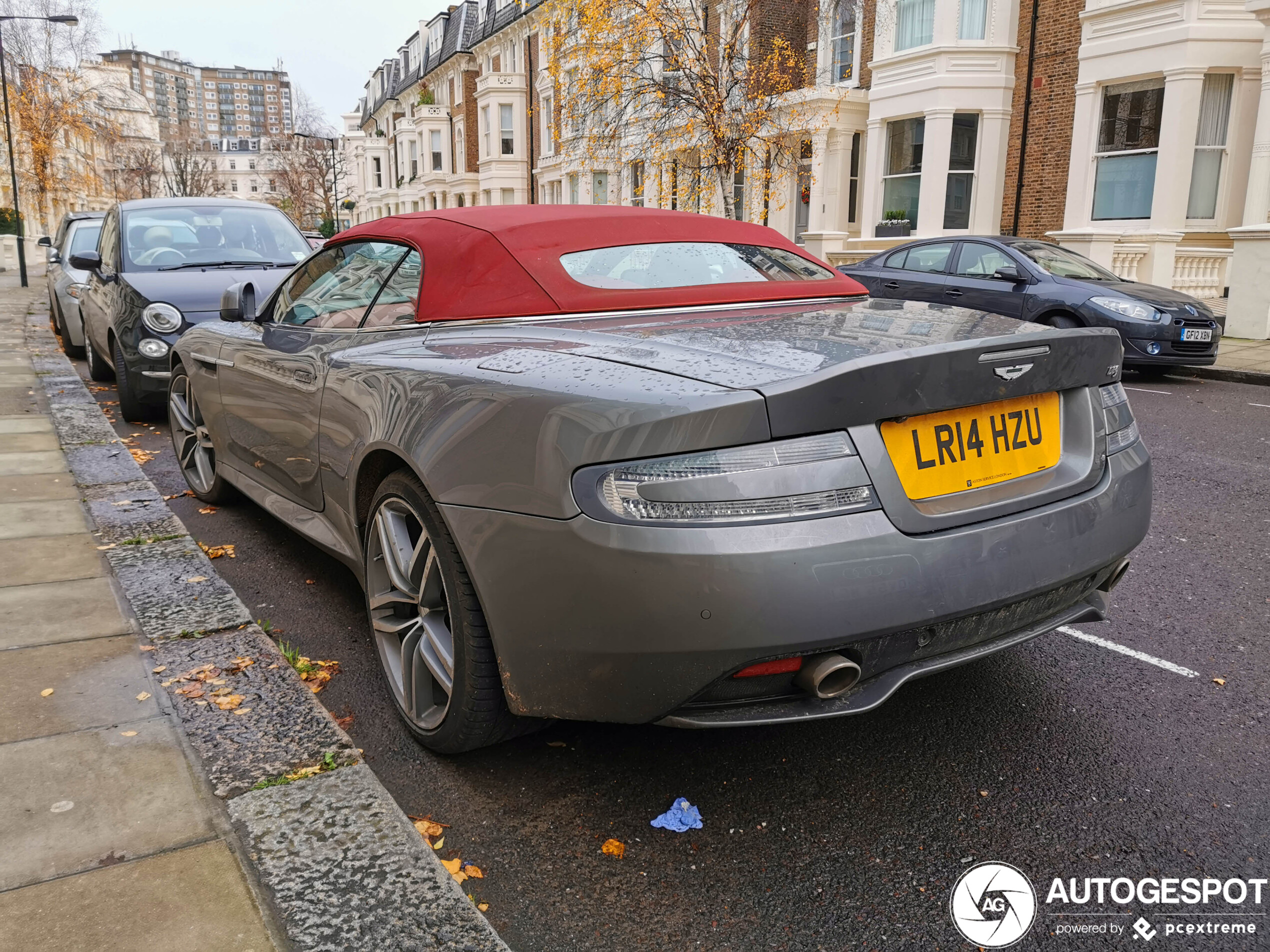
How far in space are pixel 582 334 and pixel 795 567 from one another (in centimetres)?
102

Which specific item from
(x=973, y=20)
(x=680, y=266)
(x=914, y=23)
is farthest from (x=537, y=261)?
(x=914, y=23)

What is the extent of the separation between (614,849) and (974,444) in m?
1.27

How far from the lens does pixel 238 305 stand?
4648 mm

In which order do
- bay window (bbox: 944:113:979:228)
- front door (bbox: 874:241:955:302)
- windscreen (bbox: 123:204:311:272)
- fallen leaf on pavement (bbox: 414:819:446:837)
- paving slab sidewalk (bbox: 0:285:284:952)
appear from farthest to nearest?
bay window (bbox: 944:113:979:228) → front door (bbox: 874:241:955:302) → windscreen (bbox: 123:204:311:272) → fallen leaf on pavement (bbox: 414:819:446:837) → paving slab sidewalk (bbox: 0:285:284:952)

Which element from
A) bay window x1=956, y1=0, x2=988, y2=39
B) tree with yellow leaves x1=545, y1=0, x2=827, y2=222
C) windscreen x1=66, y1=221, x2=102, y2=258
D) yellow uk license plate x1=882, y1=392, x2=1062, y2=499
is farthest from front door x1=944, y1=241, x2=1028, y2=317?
windscreen x1=66, y1=221, x2=102, y2=258

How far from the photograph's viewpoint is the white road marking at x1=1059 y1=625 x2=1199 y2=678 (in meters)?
3.28

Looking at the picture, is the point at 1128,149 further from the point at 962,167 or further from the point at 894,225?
the point at 894,225

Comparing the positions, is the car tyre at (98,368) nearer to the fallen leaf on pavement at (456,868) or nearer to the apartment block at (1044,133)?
the fallen leaf on pavement at (456,868)

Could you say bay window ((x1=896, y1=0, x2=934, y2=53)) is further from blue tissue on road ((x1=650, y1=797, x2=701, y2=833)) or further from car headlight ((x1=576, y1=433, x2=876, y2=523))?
blue tissue on road ((x1=650, y1=797, x2=701, y2=833))

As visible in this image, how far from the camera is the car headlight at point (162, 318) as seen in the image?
729 cm

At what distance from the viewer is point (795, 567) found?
2023 mm

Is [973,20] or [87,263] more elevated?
[973,20]

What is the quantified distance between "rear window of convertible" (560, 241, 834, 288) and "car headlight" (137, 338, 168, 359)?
17.1 feet

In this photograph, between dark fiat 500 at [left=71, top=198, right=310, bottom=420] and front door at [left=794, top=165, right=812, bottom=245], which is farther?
front door at [left=794, top=165, right=812, bottom=245]
